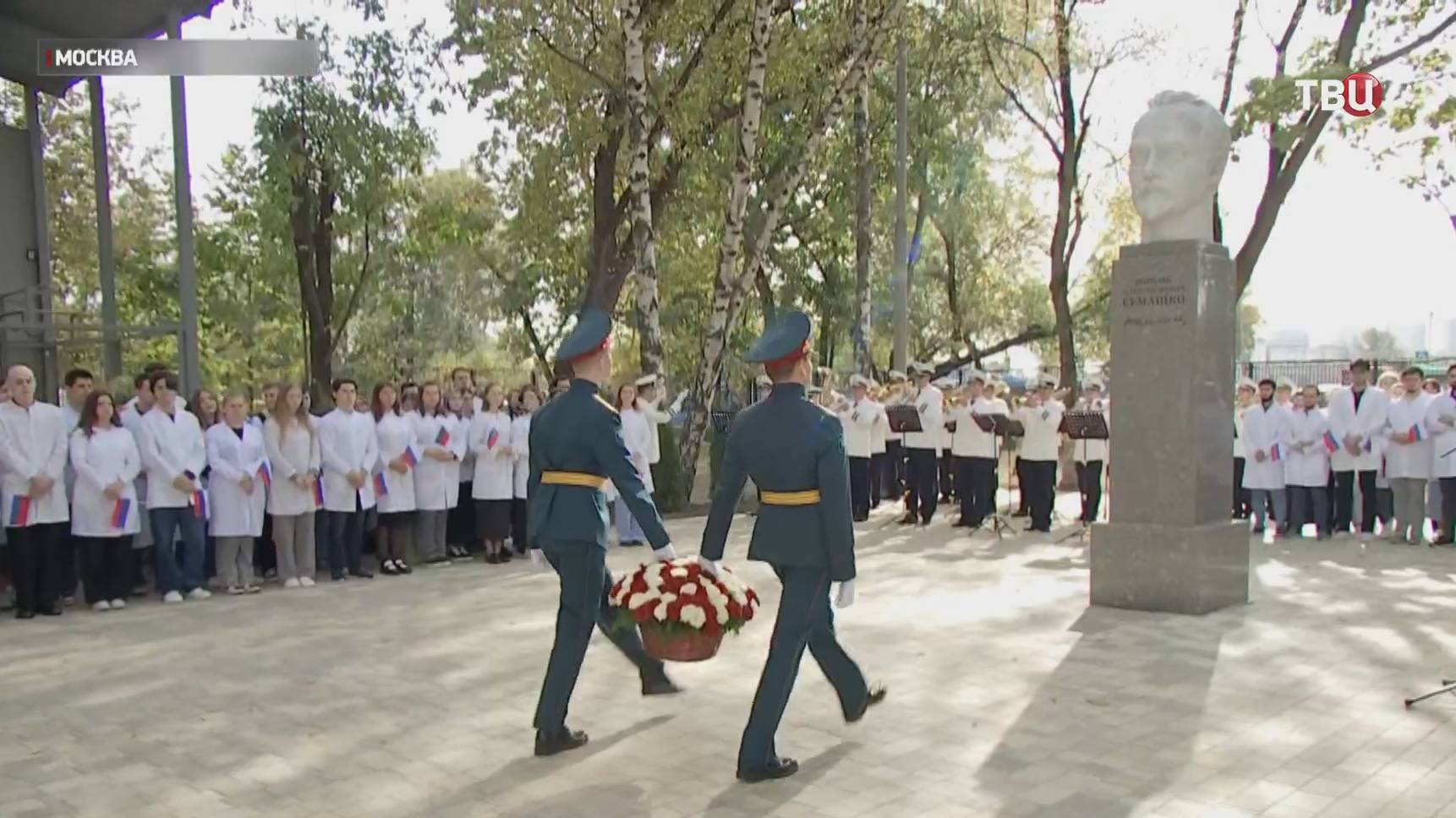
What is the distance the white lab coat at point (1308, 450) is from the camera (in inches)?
537

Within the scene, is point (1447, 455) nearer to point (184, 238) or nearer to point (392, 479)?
point (392, 479)

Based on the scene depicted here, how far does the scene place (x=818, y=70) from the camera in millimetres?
19188

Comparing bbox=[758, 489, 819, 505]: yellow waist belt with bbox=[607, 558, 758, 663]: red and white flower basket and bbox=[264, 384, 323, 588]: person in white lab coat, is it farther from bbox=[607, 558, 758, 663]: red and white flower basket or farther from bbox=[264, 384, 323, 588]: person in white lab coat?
bbox=[264, 384, 323, 588]: person in white lab coat

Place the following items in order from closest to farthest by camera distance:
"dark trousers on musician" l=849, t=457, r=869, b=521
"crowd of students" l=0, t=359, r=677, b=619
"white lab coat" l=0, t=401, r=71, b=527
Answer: "white lab coat" l=0, t=401, r=71, b=527 < "crowd of students" l=0, t=359, r=677, b=619 < "dark trousers on musician" l=849, t=457, r=869, b=521

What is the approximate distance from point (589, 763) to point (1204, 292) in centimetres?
601

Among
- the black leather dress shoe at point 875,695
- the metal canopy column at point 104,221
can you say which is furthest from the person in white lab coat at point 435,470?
the metal canopy column at point 104,221

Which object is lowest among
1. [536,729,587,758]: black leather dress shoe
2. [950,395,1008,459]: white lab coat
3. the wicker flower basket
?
[536,729,587,758]: black leather dress shoe

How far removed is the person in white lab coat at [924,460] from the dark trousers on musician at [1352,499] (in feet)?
15.7

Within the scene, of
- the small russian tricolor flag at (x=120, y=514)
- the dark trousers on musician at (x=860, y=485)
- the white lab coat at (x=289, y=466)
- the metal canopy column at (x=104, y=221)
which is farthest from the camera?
the metal canopy column at (x=104, y=221)

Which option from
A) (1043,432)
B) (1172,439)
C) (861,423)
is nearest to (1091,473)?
(1043,432)

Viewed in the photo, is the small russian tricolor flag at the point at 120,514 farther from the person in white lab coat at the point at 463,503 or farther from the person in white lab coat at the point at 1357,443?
the person in white lab coat at the point at 1357,443

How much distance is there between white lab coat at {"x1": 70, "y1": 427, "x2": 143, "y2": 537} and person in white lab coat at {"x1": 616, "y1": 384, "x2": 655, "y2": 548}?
4935 mm

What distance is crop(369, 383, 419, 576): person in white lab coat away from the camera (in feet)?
38.4

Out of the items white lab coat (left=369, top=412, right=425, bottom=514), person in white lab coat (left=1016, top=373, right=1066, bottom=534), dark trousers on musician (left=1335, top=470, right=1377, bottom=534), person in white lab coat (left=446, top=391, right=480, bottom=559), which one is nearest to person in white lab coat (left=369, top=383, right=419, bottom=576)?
white lab coat (left=369, top=412, right=425, bottom=514)
